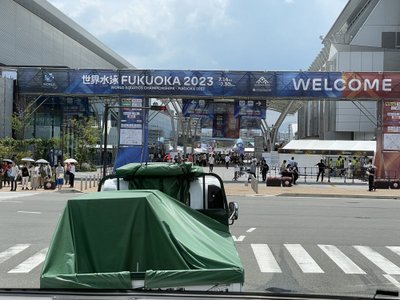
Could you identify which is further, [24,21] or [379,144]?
[24,21]

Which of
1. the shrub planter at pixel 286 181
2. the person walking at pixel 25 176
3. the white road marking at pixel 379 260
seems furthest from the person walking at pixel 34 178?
the white road marking at pixel 379 260

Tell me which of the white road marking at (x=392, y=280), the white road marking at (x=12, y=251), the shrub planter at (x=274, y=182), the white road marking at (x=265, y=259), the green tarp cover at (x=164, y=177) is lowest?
the white road marking at (x=12, y=251)

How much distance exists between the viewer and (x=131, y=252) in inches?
178

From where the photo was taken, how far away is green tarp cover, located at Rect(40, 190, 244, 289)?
4.21m

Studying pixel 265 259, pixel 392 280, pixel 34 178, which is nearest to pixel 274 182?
pixel 34 178

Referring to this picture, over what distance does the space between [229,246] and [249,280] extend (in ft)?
9.17

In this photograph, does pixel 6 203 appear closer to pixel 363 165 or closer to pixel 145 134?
pixel 145 134

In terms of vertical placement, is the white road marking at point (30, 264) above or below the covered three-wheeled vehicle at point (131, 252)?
below

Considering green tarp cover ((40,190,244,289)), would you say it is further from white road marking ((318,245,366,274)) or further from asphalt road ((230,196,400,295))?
white road marking ((318,245,366,274))

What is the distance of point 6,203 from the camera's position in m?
21.0

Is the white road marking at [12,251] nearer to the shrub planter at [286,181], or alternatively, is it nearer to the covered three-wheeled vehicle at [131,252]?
the covered three-wheeled vehicle at [131,252]

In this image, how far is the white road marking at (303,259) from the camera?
8781mm

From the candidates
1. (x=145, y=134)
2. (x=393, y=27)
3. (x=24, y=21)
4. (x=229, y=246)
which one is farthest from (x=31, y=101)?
(x=393, y=27)

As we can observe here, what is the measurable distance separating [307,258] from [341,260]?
60 centimetres
